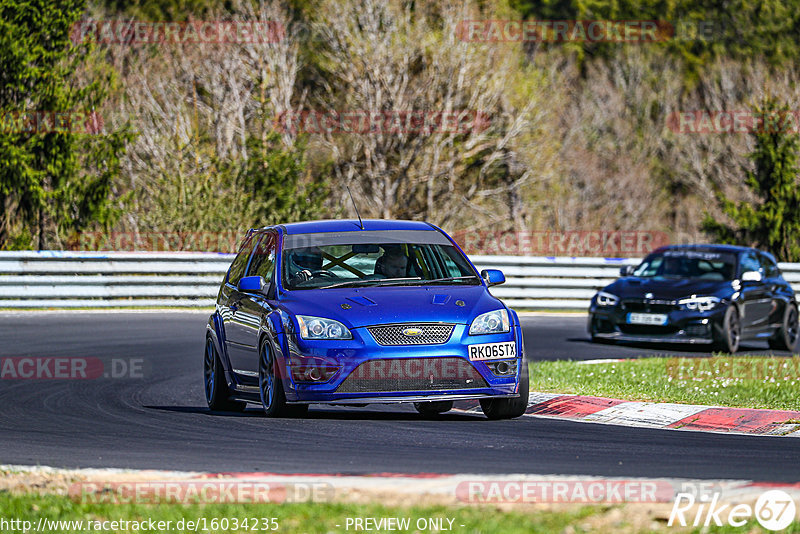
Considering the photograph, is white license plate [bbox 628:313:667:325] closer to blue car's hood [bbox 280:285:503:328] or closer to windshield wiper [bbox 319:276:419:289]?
windshield wiper [bbox 319:276:419:289]

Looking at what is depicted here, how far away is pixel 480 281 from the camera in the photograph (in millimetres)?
11086

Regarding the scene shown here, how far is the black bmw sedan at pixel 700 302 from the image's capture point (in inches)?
742

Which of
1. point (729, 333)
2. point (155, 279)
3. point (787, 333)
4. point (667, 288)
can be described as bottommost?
point (787, 333)

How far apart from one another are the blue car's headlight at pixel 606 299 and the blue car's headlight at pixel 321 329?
10.1 metres

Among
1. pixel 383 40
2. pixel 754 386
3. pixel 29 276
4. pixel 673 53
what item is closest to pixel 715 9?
pixel 673 53

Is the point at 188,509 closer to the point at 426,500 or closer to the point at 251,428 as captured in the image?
the point at 426,500

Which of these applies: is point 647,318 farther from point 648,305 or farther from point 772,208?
point 772,208

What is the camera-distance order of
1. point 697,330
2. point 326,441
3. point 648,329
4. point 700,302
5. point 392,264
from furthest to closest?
1. point 648,329
2. point 700,302
3. point 697,330
4. point 392,264
5. point 326,441

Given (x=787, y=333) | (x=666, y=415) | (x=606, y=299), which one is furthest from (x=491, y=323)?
(x=787, y=333)

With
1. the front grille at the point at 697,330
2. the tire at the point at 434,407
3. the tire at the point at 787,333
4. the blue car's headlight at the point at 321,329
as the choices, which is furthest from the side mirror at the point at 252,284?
the tire at the point at 787,333

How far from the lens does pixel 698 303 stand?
1888 cm

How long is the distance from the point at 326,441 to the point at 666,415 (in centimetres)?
321

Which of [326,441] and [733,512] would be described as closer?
[733,512]

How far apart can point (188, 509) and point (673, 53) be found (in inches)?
2394
